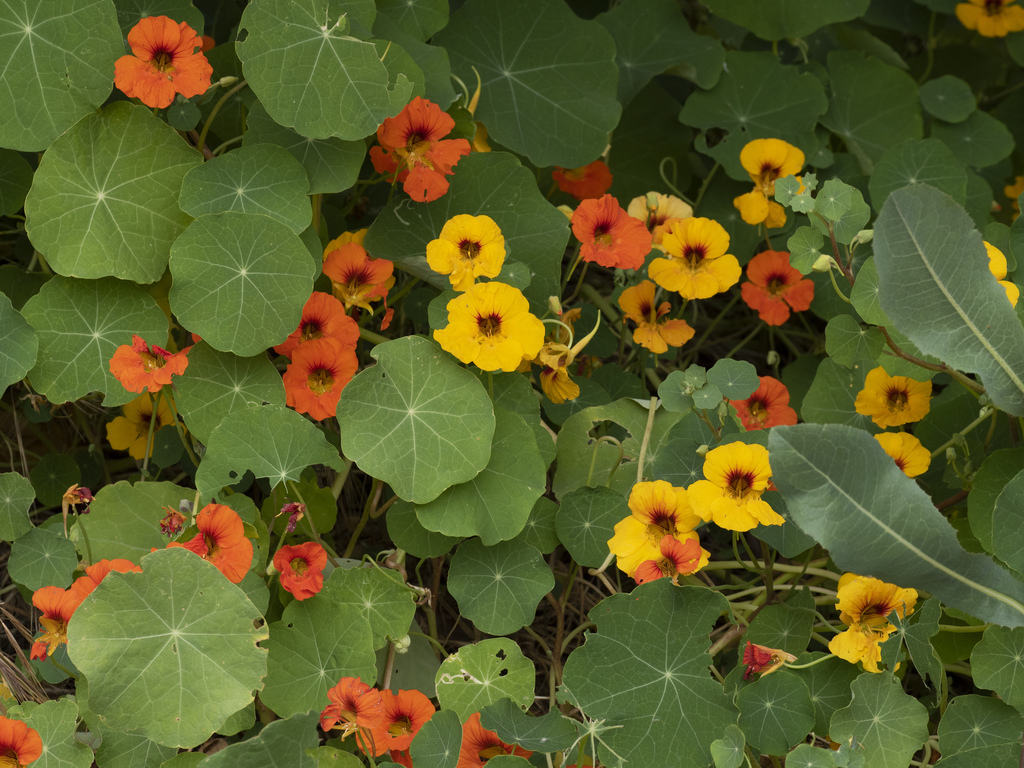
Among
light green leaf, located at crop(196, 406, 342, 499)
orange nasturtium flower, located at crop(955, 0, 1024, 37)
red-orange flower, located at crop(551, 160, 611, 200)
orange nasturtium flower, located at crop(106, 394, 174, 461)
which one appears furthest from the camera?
orange nasturtium flower, located at crop(955, 0, 1024, 37)

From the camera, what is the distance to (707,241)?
146cm

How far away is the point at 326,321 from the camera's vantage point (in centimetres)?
137

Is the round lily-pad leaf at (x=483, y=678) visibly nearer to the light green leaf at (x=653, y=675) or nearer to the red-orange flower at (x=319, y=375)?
the light green leaf at (x=653, y=675)

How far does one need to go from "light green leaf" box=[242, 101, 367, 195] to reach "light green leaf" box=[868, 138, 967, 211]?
1068mm

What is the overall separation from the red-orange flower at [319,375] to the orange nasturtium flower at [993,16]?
5.87 ft

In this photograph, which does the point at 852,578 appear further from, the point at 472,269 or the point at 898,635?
the point at 472,269

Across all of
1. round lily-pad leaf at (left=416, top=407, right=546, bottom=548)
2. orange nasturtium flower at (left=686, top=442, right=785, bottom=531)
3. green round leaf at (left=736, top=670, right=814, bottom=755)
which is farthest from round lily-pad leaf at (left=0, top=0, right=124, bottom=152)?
green round leaf at (left=736, top=670, right=814, bottom=755)

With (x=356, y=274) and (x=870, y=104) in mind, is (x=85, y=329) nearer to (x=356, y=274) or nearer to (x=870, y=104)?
(x=356, y=274)

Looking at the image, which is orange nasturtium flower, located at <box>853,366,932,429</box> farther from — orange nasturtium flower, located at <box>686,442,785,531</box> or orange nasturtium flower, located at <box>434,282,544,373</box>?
orange nasturtium flower, located at <box>434,282,544,373</box>

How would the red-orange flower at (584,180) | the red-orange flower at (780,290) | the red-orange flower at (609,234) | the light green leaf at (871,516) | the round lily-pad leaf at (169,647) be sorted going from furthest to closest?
1. the red-orange flower at (584,180)
2. the red-orange flower at (780,290)
3. the red-orange flower at (609,234)
4. the round lily-pad leaf at (169,647)
5. the light green leaf at (871,516)

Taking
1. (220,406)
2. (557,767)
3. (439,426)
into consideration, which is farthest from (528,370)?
(557,767)

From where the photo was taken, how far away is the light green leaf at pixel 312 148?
141 centimetres

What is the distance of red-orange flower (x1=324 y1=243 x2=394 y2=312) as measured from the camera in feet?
4.58

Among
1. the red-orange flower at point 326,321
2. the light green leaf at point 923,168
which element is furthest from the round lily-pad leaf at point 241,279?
the light green leaf at point 923,168
